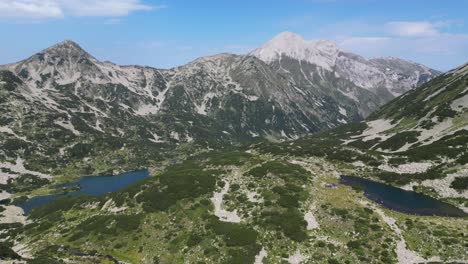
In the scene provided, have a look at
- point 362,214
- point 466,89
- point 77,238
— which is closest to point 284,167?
point 362,214

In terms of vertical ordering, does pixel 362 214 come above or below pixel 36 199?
above

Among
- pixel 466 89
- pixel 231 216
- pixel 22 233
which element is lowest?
pixel 22 233

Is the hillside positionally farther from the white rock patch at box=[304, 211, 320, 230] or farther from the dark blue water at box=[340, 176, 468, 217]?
the dark blue water at box=[340, 176, 468, 217]

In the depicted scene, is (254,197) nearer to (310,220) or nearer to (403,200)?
(310,220)

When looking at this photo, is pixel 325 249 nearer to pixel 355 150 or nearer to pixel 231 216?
pixel 231 216

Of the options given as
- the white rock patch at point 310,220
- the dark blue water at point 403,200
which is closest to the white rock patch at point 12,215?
the white rock patch at point 310,220

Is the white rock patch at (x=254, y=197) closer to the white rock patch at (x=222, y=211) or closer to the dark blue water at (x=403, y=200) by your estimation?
the white rock patch at (x=222, y=211)

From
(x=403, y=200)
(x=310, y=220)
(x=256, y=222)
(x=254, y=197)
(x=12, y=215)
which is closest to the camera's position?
(x=310, y=220)

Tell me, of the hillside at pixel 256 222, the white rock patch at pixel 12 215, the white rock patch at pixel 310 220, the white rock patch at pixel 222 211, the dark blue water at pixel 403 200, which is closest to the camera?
the hillside at pixel 256 222

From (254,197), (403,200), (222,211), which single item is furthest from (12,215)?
(403,200)
